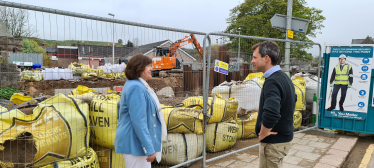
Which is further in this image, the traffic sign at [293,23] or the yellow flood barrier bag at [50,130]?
the traffic sign at [293,23]

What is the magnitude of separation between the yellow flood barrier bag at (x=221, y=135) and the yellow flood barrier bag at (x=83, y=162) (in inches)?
72.9

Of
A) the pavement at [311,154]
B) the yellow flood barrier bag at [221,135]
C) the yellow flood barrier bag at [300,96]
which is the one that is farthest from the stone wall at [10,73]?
the yellow flood barrier bag at [300,96]

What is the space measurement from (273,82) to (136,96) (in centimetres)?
116

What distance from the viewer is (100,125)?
118 inches

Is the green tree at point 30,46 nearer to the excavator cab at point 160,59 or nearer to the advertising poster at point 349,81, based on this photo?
the excavator cab at point 160,59

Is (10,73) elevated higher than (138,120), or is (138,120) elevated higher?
(10,73)

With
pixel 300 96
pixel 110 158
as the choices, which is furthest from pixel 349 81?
pixel 110 158

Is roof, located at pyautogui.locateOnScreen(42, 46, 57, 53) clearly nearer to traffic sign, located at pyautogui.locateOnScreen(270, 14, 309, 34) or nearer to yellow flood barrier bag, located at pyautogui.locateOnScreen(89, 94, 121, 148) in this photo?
yellow flood barrier bag, located at pyautogui.locateOnScreen(89, 94, 121, 148)

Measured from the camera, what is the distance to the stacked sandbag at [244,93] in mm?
5004

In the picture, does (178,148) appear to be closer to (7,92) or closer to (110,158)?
(110,158)

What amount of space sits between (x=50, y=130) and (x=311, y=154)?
4.32 meters

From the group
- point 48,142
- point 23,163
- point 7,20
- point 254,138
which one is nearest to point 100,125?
point 48,142

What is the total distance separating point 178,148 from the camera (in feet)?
11.8

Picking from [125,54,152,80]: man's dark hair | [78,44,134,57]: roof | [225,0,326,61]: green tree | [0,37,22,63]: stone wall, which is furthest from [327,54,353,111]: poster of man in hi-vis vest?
[225,0,326,61]: green tree
